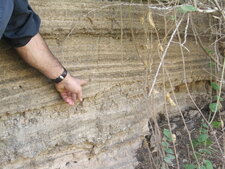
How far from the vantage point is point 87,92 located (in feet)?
5.57

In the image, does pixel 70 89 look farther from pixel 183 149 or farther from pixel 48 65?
pixel 183 149

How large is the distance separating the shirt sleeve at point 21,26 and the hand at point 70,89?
0.26 meters

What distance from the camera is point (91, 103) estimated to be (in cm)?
174

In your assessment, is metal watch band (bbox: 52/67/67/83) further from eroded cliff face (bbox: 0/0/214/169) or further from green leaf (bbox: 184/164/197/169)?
green leaf (bbox: 184/164/197/169)

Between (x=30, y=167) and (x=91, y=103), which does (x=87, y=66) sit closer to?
(x=91, y=103)

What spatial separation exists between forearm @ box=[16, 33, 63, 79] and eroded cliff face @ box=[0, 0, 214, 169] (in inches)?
3.1

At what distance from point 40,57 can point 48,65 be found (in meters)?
0.06

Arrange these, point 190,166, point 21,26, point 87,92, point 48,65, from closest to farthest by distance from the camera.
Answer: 1. point 21,26
2. point 48,65
3. point 87,92
4. point 190,166

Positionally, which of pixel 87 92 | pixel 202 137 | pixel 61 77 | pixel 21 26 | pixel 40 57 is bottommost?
pixel 202 137

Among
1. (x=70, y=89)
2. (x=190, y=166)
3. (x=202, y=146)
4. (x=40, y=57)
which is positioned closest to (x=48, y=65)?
(x=40, y=57)

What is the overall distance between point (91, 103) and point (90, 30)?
1.08 feet

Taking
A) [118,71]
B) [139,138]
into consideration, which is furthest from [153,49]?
[139,138]

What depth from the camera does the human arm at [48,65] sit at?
55.1 inches

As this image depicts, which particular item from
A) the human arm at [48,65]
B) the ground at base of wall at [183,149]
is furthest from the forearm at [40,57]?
the ground at base of wall at [183,149]
